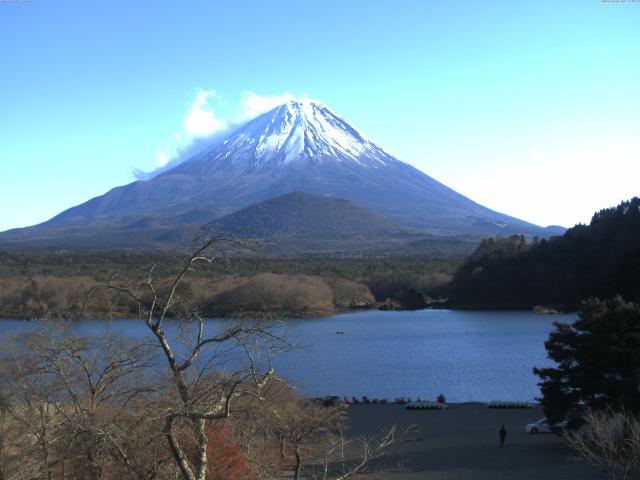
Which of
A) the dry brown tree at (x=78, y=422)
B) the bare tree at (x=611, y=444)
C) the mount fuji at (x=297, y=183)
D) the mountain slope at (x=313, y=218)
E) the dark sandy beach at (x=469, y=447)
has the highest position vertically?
the mount fuji at (x=297, y=183)

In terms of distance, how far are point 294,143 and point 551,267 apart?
7520 cm

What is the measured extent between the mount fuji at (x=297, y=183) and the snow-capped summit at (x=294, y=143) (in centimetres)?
14

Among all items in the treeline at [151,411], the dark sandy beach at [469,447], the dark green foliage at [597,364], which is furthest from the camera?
the dark green foliage at [597,364]

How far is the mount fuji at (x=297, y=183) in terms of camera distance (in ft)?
332

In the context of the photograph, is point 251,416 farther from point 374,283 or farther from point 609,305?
point 374,283

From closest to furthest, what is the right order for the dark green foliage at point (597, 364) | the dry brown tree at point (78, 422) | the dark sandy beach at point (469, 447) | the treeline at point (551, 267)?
the dry brown tree at point (78, 422), the dark sandy beach at point (469, 447), the dark green foliage at point (597, 364), the treeline at point (551, 267)

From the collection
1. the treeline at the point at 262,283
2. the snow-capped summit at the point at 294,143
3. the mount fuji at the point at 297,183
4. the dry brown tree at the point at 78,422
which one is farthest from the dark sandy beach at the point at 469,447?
the snow-capped summit at the point at 294,143

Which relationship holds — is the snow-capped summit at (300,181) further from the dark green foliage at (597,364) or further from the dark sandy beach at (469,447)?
the dark green foliage at (597,364)

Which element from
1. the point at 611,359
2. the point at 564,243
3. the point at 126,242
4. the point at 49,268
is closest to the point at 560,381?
the point at 611,359

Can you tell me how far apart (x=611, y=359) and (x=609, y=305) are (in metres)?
1.63

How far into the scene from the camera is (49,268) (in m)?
52.1

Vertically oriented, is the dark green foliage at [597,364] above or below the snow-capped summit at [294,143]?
below

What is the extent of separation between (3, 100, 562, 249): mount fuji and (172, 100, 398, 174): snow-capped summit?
0.14 metres

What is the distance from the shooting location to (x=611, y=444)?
8062 millimetres
